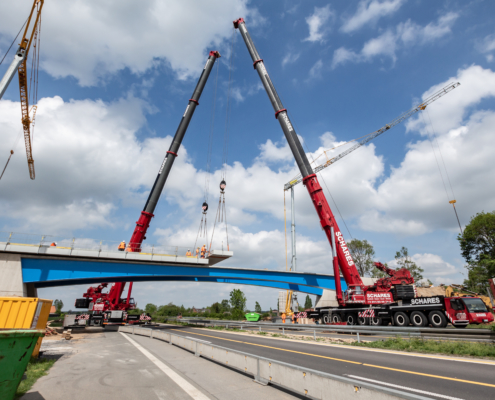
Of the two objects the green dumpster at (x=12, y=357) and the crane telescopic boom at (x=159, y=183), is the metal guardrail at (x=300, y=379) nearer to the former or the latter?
the green dumpster at (x=12, y=357)

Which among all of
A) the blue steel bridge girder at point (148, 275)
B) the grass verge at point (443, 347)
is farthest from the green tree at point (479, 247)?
the grass verge at point (443, 347)

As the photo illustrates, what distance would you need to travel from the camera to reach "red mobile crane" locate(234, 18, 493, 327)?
56.6ft

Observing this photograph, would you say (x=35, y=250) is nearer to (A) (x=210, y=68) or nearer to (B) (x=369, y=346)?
(B) (x=369, y=346)

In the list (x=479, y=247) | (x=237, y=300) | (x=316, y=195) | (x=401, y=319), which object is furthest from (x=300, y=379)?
(x=237, y=300)

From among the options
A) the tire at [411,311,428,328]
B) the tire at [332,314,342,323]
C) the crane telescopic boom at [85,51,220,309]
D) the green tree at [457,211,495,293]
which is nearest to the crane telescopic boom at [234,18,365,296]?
the tire at [332,314,342,323]

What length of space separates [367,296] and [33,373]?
2225 cm

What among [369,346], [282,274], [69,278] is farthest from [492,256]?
[69,278]

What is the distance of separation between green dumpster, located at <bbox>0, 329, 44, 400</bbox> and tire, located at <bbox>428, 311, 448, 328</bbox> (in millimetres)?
20761

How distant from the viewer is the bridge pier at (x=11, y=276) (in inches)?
869

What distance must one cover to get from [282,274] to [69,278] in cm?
2261

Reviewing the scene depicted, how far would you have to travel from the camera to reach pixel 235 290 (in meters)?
76.9

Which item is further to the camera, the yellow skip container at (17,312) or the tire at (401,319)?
the tire at (401,319)

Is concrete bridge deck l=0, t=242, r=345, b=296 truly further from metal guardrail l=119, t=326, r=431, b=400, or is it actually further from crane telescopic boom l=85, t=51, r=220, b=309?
metal guardrail l=119, t=326, r=431, b=400

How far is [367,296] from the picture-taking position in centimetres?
2288
